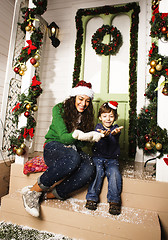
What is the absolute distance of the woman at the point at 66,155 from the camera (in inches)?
59.1

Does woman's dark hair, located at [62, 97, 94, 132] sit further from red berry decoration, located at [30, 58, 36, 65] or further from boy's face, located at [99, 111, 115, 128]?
red berry decoration, located at [30, 58, 36, 65]

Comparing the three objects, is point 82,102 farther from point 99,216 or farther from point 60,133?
point 99,216

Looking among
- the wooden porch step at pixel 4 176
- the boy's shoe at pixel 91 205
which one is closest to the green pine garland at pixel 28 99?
the wooden porch step at pixel 4 176

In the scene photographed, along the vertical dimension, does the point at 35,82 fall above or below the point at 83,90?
above

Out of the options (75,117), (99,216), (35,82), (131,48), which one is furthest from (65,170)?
(131,48)

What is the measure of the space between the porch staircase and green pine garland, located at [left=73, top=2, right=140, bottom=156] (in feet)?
4.03

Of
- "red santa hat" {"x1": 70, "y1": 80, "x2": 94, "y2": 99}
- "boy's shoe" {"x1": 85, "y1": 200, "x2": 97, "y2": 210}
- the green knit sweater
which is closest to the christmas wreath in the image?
"red santa hat" {"x1": 70, "y1": 80, "x2": 94, "y2": 99}

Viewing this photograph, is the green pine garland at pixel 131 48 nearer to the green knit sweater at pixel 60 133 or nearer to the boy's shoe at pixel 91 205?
the green knit sweater at pixel 60 133

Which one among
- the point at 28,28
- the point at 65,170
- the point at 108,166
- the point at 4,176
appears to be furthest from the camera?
the point at 4,176

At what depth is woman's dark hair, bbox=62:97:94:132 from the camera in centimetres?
180

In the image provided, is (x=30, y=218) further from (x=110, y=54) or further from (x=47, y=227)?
(x=110, y=54)

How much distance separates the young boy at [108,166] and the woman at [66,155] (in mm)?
118

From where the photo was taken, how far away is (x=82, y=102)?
187cm

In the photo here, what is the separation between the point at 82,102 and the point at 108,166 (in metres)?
0.71
